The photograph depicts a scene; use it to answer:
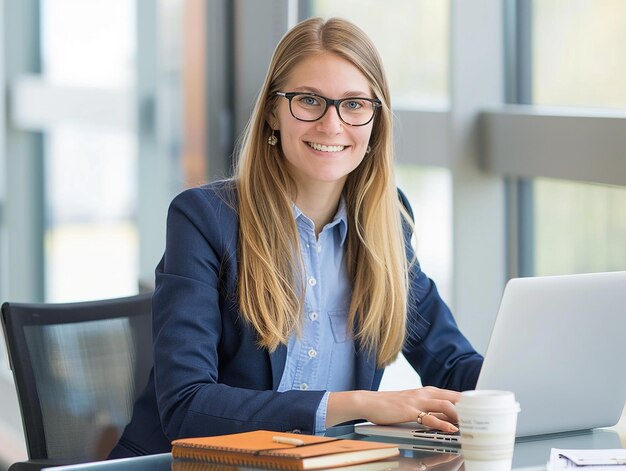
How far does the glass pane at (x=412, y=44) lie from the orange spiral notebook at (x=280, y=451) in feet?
6.31

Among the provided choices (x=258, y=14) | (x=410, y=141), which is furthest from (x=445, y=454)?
→ (x=258, y=14)

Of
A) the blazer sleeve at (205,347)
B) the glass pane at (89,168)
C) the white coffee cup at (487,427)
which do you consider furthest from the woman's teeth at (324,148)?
the glass pane at (89,168)

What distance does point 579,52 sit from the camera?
9.16ft

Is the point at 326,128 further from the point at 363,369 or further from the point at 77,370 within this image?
the point at 77,370

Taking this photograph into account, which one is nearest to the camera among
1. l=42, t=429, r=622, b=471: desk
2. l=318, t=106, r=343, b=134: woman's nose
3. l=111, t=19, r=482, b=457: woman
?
l=42, t=429, r=622, b=471: desk

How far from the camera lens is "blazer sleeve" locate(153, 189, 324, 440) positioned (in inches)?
69.6

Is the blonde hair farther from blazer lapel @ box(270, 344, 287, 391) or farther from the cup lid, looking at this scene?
the cup lid

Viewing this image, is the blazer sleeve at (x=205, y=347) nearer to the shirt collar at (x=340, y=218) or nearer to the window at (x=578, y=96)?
the shirt collar at (x=340, y=218)

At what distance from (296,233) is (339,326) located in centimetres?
21

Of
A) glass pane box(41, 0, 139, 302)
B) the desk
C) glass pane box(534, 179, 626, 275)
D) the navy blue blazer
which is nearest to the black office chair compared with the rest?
the navy blue blazer

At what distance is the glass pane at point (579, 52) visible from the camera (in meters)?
2.66

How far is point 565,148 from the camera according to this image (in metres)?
2.65

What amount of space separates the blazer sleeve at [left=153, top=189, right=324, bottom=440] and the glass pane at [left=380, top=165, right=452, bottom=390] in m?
1.24

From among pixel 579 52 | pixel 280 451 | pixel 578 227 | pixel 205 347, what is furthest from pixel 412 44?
pixel 280 451
